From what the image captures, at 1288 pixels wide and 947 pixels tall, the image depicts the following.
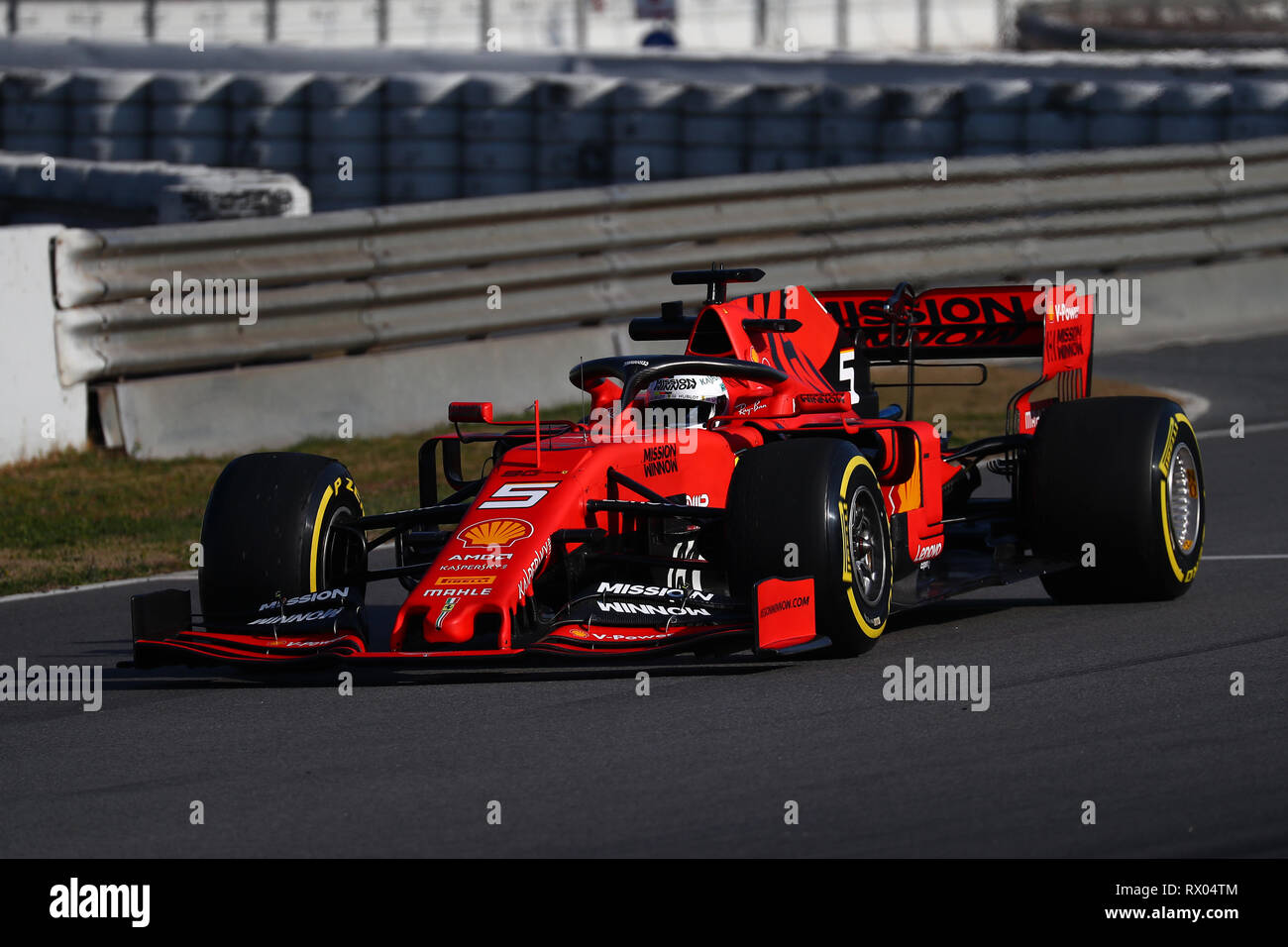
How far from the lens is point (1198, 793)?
5.30 meters

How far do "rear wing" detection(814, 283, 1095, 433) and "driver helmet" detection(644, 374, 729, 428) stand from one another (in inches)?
52.0

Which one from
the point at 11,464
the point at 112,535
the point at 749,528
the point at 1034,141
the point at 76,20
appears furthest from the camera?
the point at 76,20

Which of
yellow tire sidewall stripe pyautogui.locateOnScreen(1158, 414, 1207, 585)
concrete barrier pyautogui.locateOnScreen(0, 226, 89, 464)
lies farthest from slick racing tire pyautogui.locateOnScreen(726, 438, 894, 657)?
concrete barrier pyautogui.locateOnScreen(0, 226, 89, 464)

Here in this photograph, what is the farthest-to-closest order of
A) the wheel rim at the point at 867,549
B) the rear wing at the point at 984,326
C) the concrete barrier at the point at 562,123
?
the concrete barrier at the point at 562,123, the rear wing at the point at 984,326, the wheel rim at the point at 867,549

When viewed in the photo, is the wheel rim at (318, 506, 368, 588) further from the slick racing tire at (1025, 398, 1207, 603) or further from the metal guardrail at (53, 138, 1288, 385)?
the metal guardrail at (53, 138, 1288, 385)

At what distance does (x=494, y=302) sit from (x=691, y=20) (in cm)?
2274

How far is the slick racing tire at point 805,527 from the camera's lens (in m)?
6.79

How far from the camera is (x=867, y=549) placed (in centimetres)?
725

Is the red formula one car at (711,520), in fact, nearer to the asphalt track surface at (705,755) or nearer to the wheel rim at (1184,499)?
the wheel rim at (1184,499)

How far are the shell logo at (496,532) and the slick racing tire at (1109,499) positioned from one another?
2.30 metres


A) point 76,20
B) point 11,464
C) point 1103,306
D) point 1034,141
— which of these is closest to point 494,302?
point 11,464

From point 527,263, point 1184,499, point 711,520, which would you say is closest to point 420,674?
point 711,520

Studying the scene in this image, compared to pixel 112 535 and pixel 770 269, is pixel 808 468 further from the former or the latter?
pixel 770 269

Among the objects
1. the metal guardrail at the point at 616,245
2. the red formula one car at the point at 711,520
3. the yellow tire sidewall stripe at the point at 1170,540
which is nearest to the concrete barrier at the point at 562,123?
the metal guardrail at the point at 616,245
